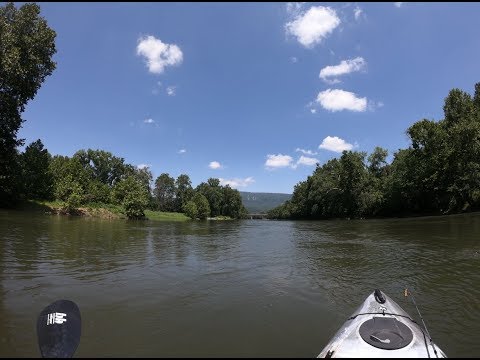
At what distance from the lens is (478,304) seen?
9.42m

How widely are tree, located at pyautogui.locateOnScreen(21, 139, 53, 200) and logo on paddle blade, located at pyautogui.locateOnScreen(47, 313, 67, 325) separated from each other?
55.0m

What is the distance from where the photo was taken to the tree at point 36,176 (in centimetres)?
5428

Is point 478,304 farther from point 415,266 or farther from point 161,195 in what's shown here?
point 161,195

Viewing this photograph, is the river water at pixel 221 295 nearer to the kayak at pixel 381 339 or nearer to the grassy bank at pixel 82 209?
the kayak at pixel 381 339

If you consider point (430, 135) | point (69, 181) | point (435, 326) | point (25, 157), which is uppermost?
point (430, 135)

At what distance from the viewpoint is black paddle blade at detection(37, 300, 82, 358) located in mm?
5551

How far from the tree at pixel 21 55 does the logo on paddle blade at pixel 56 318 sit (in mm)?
32095

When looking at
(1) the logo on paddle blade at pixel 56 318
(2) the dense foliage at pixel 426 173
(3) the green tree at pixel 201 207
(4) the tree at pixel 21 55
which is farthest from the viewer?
(3) the green tree at pixel 201 207

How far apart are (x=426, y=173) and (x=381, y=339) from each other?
206ft

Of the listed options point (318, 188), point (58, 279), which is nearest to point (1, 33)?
point (58, 279)

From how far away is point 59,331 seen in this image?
5859 millimetres

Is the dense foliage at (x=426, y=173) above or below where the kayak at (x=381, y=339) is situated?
above

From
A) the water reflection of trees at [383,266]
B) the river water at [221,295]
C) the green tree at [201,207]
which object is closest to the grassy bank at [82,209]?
the river water at [221,295]

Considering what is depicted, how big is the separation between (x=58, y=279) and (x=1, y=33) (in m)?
29.4
